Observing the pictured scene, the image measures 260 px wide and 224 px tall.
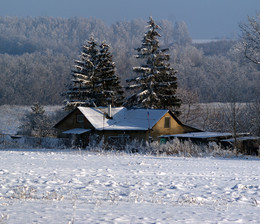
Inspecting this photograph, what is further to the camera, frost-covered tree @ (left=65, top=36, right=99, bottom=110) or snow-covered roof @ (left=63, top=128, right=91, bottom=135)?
frost-covered tree @ (left=65, top=36, right=99, bottom=110)

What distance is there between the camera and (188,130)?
50031mm

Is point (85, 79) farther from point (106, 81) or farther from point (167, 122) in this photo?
point (167, 122)

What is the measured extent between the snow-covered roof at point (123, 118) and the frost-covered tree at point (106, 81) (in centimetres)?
545

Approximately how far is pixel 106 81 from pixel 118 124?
10.2 meters

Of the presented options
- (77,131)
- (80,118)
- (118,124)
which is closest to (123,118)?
(118,124)

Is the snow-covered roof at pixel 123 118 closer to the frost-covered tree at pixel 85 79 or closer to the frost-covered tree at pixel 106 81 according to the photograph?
the frost-covered tree at pixel 106 81

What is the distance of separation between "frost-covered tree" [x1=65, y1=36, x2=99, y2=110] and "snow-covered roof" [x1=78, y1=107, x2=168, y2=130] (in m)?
5.75

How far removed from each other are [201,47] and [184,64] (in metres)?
56.1

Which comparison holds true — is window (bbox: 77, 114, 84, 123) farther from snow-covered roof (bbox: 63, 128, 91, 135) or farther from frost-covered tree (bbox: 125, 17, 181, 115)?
frost-covered tree (bbox: 125, 17, 181, 115)

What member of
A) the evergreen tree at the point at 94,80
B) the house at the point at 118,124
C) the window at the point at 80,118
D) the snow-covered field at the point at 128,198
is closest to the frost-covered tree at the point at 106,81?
the evergreen tree at the point at 94,80

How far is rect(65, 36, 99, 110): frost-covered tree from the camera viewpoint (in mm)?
53219

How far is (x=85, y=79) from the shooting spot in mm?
53750

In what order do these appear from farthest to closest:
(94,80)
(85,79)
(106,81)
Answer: (106,81), (94,80), (85,79)

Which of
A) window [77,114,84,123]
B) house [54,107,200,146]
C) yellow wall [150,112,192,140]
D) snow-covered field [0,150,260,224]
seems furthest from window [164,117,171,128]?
snow-covered field [0,150,260,224]
